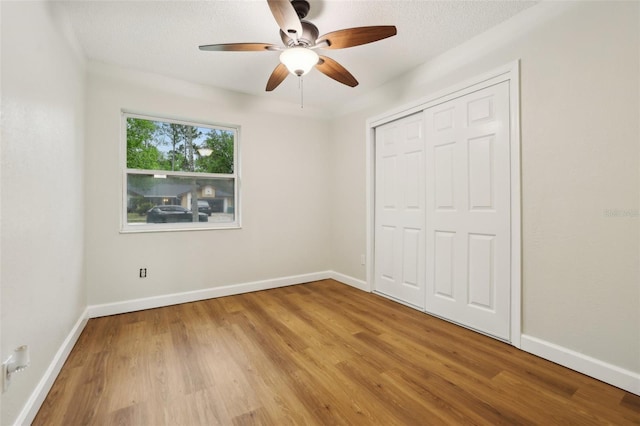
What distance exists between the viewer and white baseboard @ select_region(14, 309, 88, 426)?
4.55ft

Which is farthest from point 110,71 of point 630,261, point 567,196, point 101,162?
point 630,261

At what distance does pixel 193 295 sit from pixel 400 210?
8.67 ft

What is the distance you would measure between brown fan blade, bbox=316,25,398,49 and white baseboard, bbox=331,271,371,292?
278cm

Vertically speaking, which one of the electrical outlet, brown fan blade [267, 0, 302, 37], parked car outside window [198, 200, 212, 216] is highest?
brown fan blade [267, 0, 302, 37]

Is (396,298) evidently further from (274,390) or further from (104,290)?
(104,290)

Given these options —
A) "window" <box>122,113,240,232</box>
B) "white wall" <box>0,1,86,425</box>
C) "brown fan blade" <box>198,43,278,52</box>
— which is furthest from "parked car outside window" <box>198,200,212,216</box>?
"brown fan blade" <box>198,43,278,52</box>

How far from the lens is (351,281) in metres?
3.94

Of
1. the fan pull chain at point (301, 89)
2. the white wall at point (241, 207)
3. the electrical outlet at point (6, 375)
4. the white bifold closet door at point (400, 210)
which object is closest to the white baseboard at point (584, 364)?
the white bifold closet door at point (400, 210)

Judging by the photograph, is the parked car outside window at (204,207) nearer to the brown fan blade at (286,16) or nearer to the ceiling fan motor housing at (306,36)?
the ceiling fan motor housing at (306,36)

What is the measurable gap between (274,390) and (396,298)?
2010 millimetres

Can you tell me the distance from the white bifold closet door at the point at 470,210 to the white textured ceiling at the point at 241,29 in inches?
22.4

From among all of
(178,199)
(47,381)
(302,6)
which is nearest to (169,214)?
(178,199)

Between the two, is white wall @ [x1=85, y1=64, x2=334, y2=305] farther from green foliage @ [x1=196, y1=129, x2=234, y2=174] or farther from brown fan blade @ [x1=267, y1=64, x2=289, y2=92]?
brown fan blade @ [x1=267, y1=64, x2=289, y2=92]

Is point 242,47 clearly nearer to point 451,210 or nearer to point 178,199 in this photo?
point 178,199
